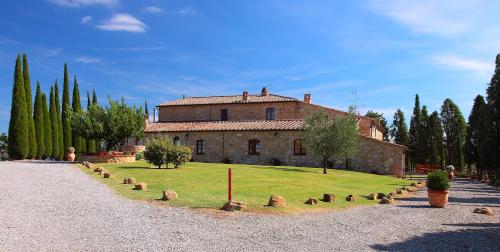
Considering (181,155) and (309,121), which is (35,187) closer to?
(181,155)

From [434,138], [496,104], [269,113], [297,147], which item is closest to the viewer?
[496,104]

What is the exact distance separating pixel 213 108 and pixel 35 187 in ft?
101

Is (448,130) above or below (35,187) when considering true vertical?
above

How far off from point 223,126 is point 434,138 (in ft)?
91.6

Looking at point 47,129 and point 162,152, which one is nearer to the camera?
point 162,152

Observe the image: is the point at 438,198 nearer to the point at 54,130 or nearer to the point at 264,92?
the point at 264,92

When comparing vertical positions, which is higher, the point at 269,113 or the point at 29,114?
the point at 269,113

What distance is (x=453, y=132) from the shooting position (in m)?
54.7

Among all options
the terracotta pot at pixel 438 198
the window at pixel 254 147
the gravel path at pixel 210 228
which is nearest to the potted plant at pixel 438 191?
the terracotta pot at pixel 438 198

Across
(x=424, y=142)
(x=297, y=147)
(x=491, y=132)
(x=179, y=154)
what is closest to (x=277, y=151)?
(x=297, y=147)

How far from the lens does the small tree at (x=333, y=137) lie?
3192 centimetres

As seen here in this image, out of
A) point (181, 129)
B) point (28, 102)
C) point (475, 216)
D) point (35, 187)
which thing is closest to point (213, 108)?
point (181, 129)

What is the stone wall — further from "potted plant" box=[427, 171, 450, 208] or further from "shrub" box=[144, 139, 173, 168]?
"potted plant" box=[427, 171, 450, 208]

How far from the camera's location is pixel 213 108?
46.2 metres
